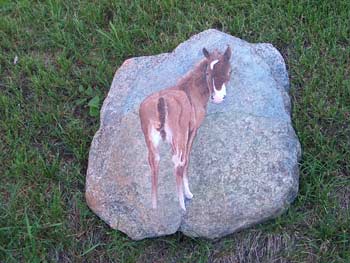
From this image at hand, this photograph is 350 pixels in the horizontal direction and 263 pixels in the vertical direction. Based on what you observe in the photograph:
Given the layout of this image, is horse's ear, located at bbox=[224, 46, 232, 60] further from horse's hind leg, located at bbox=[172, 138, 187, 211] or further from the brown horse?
horse's hind leg, located at bbox=[172, 138, 187, 211]

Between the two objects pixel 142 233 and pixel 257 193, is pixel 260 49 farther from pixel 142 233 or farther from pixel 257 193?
pixel 142 233

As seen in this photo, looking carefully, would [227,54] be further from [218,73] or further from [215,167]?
[215,167]

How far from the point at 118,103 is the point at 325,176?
3.10ft

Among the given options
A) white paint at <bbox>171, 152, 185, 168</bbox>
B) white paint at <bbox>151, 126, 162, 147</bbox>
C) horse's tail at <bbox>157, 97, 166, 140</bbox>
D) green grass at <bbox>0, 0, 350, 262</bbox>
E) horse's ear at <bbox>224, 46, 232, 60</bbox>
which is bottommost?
green grass at <bbox>0, 0, 350, 262</bbox>

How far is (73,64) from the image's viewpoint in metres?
3.54

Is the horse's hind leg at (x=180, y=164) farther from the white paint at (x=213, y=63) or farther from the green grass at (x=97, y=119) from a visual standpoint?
the white paint at (x=213, y=63)

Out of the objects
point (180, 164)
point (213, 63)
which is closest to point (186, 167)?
point (180, 164)

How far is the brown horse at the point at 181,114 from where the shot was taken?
109 inches


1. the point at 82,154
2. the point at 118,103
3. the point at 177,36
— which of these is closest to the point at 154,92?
the point at 118,103

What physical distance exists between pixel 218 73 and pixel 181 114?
0.26 m

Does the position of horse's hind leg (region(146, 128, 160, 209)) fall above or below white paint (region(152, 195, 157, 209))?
above

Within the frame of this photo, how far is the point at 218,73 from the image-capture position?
2908mm

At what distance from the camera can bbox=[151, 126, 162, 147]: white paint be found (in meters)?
2.80

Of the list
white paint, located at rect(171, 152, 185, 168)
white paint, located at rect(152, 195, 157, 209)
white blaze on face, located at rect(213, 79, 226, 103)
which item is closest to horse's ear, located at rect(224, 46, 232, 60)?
white blaze on face, located at rect(213, 79, 226, 103)
